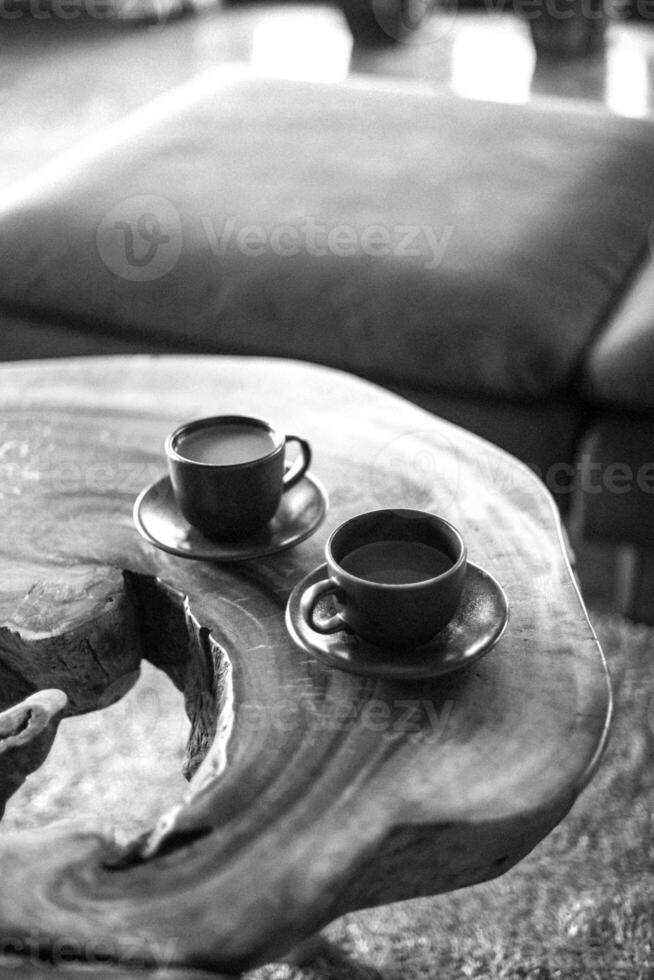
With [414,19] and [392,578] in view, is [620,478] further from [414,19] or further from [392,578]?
[414,19]

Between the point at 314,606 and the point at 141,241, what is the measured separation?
93cm

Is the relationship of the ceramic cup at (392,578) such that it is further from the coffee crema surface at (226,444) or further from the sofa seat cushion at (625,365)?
the sofa seat cushion at (625,365)

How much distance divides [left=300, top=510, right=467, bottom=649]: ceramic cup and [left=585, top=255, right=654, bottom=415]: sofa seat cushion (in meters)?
0.66

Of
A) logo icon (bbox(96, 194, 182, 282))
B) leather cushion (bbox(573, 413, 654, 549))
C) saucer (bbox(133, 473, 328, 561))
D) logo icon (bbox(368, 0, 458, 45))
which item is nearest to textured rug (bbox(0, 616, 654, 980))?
leather cushion (bbox(573, 413, 654, 549))

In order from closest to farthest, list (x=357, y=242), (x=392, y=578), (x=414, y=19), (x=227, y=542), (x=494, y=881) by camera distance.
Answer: (x=392, y=578)
(x=227, y=542)
(x=494, y=881)
(x=357, y=242)
(x=414, y=19)

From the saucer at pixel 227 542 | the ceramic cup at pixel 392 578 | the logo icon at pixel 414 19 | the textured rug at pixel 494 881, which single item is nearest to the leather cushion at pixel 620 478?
the textured rug at pixel 494 881

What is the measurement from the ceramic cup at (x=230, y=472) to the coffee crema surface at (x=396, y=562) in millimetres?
96

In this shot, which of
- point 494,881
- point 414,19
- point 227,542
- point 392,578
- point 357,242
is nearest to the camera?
point 392,578

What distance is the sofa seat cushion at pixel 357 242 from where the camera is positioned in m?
1.31

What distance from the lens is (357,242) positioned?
140 centimetres

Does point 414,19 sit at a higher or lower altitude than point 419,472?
lower

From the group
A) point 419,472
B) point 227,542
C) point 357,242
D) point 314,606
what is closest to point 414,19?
point 357,242

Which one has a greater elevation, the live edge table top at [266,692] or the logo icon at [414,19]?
the live edge table top at [266,692]

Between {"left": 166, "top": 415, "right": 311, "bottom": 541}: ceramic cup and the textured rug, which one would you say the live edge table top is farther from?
the textured rug
